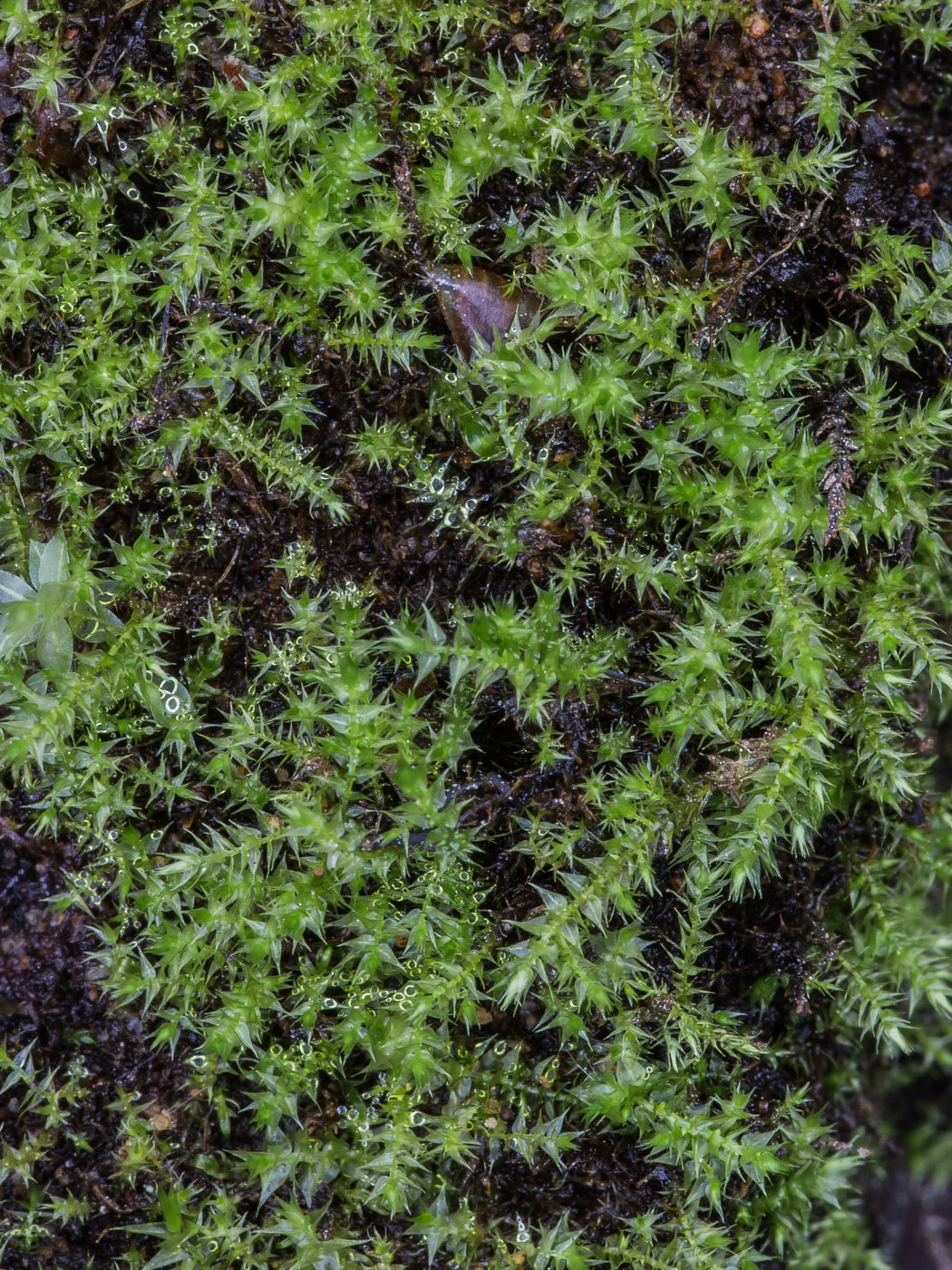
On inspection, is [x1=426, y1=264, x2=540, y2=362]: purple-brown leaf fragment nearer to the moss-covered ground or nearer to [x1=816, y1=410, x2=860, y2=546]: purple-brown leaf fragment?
the moss-covered ground

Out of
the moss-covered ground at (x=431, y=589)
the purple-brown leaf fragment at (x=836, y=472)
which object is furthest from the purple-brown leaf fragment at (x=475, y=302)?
the purple-brown leaf fragment at (x=836, y=472)

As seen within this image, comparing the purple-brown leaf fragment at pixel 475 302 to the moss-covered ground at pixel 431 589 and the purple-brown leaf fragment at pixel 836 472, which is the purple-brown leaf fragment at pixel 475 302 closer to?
the moss-covered ground at pixel 431 589

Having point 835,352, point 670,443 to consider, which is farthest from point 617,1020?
point 835,352

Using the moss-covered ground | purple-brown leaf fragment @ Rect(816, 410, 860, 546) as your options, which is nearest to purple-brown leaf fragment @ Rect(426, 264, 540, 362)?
the moss-covered ground

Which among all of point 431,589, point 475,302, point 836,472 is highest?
point 475,302

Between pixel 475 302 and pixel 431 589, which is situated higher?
pixel 475 302

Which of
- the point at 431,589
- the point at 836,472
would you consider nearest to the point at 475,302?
the point at 431,589

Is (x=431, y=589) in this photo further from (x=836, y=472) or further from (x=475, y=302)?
(x=836, y=472)
